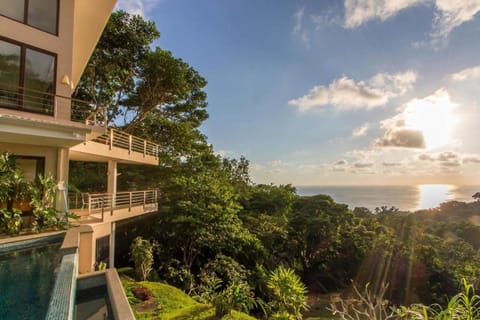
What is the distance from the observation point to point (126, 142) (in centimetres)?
1205

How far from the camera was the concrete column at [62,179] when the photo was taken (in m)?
7.61

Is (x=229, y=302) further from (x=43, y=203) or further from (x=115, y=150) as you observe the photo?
(x=115, y=150)

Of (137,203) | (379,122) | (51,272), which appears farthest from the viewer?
(379,122)

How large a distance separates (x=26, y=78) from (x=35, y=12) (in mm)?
2002

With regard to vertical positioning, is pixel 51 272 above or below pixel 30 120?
below

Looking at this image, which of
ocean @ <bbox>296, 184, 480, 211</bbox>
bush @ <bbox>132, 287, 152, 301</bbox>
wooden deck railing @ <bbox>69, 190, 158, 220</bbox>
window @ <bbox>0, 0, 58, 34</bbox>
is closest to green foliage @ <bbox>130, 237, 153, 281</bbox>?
wooden deck railing @ <bbox>69, 190, 158, 220</bbox>

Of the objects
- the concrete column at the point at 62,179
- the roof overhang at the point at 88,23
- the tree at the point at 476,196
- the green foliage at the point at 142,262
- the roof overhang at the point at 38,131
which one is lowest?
the green foliage at the point at 142,262

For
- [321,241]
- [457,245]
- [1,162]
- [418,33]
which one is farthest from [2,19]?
[457,245]

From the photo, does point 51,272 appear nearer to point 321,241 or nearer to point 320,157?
point 321,241

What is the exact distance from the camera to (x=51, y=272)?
163 inches

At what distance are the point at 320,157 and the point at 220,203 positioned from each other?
498 inches

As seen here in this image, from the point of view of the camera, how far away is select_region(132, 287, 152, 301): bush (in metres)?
5.93

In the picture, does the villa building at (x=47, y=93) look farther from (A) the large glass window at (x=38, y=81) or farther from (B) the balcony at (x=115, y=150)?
(B) the balcony at (x=115, y=150)

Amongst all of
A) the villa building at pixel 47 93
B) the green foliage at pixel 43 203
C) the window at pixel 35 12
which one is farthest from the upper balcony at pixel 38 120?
the window at pixel 35 12
